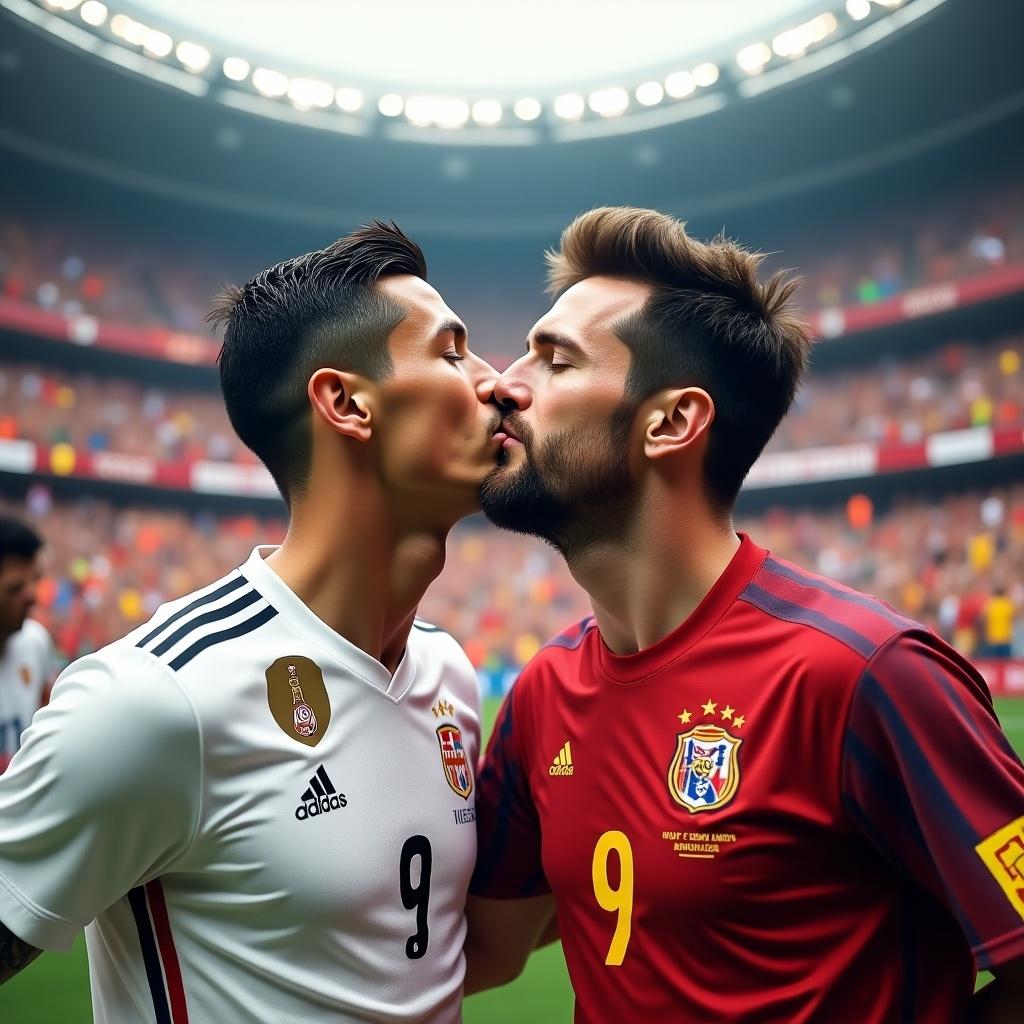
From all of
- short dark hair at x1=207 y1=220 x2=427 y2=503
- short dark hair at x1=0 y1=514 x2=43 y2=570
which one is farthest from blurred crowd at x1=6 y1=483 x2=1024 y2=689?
short dark hair at x1=207 y1=220 x2=427 y2=503

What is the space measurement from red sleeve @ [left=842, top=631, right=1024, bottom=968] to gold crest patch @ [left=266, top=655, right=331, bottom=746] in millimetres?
1022

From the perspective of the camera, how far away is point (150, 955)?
1893 mm

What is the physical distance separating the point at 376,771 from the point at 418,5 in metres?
27.1

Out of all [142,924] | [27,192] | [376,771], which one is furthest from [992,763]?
[27,192]

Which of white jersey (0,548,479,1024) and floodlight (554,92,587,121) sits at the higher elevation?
floodlight (554,92,587,121)

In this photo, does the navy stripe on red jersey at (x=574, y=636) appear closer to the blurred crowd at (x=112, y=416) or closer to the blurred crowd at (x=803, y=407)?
the blurred crowd at (x=803, y=407)

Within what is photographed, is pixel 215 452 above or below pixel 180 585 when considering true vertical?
above

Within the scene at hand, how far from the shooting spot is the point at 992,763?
166 cm

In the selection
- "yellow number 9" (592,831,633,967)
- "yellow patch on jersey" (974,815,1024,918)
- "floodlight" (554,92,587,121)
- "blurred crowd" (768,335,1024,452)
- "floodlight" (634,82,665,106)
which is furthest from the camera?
"floodlight" (554,92,587,121)

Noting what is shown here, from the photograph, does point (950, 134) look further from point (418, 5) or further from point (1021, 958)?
point (1021, 958)

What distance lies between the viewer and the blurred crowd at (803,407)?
22.2 meters

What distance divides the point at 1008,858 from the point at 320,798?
1.23 m

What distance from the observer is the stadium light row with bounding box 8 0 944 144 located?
68.3 ft

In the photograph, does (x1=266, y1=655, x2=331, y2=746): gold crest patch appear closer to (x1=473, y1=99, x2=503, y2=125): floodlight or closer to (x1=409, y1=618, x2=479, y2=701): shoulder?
(x1=409, y1=618, x2=479, y2=701): shoulder
